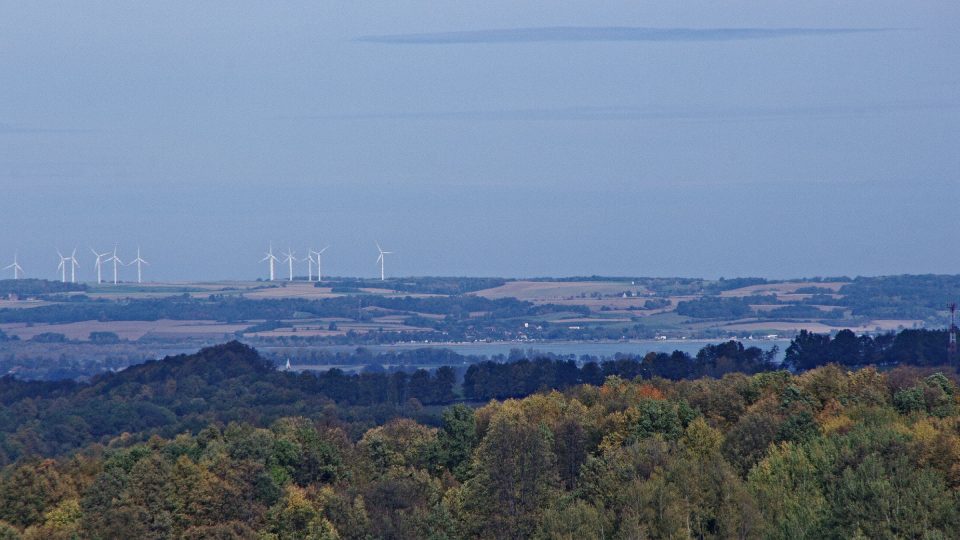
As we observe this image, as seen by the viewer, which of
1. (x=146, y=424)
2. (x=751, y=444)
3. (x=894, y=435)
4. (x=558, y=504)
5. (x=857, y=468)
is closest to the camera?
(x=857, y=468)

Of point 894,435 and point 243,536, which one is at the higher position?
point 894,435

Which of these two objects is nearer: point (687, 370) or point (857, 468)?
point (857, 468)

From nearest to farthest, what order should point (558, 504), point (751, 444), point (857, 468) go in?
point (857, 468)
point (558, 504)
point (751, 444)

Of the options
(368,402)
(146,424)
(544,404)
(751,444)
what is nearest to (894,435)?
(751,444)

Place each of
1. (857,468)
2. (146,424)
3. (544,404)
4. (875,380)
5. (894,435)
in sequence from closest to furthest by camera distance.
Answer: (857,468), (894,435), (875,380), (544,404), (146,424)

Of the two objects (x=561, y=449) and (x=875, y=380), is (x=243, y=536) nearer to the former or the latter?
(x=561, y=449)

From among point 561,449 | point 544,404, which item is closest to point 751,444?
Answer: point 561,449

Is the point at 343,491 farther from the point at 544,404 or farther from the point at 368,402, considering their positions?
the point at 368,402

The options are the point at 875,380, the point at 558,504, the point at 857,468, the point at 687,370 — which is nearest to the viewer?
the point at 857,468

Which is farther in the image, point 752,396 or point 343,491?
point 752,396
